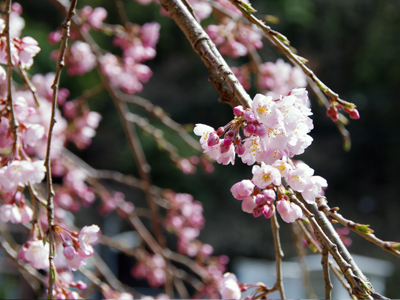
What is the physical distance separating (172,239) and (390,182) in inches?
144

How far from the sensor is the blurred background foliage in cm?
566

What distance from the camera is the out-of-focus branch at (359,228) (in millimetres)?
466

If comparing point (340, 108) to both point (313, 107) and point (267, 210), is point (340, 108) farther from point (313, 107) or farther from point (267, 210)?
point (313, 107)

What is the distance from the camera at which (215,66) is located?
61 centimetres

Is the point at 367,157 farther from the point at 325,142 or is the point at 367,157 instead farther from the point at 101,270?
the point at 101,270

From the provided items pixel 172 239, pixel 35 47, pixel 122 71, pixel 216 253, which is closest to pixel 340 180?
pixel 216 253

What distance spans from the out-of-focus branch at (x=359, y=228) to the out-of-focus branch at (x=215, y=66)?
18 centimetres

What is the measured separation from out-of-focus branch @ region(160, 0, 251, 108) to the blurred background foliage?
182 inches

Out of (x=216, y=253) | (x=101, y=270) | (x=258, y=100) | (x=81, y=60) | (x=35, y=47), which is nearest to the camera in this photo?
(x=258, y=100)

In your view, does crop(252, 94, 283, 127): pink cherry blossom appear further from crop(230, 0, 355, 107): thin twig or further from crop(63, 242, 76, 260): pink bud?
crop(63, 242, 76, 260): pink bud

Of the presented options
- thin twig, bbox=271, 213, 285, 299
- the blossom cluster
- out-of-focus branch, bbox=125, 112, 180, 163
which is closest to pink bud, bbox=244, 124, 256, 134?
the blossom cluster

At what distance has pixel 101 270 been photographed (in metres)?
1.51

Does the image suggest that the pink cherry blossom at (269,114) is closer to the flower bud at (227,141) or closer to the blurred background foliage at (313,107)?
the flower bud at (227,141)

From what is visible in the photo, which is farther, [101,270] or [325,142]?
[325,142]
